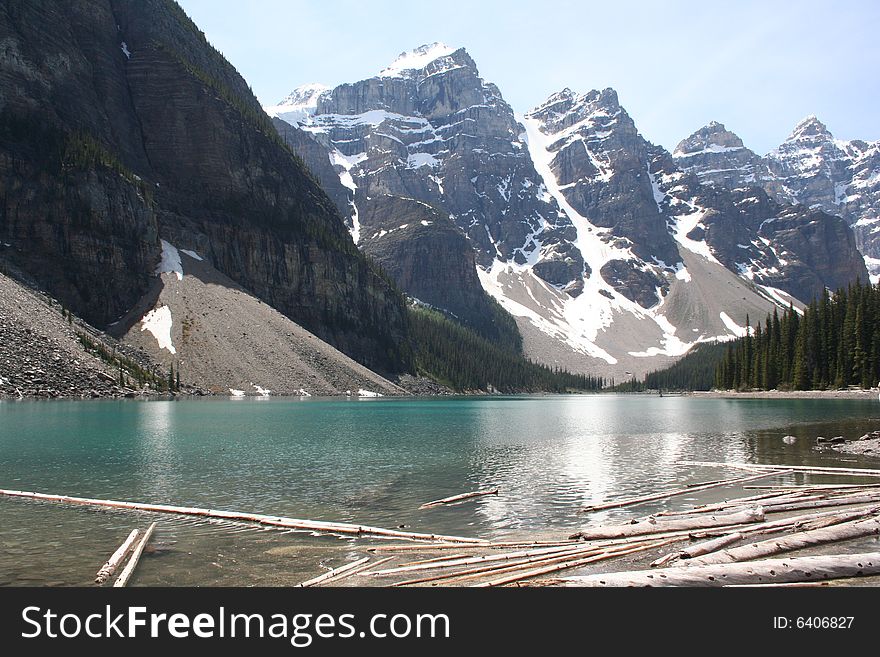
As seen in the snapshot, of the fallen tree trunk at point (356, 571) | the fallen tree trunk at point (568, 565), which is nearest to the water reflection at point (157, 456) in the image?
the fallen tree trunk at point (356, 571)

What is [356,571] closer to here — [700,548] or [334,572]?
[334,572]

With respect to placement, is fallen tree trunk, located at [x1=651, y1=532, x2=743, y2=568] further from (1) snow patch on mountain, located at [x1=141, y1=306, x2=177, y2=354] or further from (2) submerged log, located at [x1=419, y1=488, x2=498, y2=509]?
(1) snow patch on mountain, located at [x1=141, y1=306, x2=177, y2=354]

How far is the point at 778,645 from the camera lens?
9367 millimetres

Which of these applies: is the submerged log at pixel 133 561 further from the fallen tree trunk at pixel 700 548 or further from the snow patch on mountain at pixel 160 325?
the snow patch on mountain at pixel 160 325

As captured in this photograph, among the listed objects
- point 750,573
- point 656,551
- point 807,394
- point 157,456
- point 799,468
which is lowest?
point 807,394

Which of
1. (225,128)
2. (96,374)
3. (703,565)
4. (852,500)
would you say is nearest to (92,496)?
(703,565)

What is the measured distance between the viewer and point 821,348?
12394 cm

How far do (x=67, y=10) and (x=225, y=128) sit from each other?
46.3 metres

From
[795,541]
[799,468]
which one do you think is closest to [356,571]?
[795,541]

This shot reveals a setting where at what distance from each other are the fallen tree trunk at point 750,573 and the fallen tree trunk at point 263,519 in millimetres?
5437

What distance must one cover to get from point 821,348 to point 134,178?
6051 inches

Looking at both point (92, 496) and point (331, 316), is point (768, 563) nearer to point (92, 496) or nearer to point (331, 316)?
point (92, 496)

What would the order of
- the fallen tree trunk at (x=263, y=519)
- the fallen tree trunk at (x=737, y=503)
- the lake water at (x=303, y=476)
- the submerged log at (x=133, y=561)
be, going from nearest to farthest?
the submerged log at (x=133, y=561), the lake water at (x=303, y=476), the fallen tree trunk at (x=263, y=519), the fallen tree trunk at (x=737, y=503)

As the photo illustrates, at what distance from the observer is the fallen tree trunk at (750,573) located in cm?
1153
